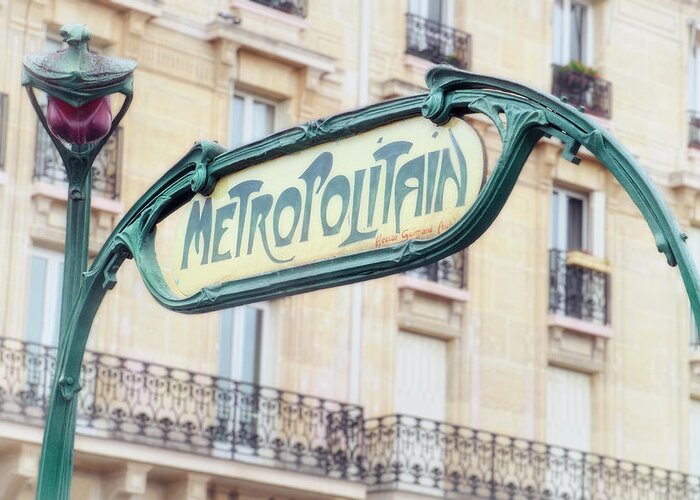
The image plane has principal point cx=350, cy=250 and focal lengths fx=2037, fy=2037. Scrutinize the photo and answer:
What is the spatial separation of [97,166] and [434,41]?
18.4 feet

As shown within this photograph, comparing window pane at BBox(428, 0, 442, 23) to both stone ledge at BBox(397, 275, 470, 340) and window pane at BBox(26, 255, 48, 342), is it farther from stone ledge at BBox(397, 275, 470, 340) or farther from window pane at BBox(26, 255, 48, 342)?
window pane at BBox(26, 255, 48, 342)

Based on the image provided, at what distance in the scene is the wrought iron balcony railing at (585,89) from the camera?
90.4 ft

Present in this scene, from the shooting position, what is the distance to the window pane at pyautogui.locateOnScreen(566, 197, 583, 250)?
27797 mm

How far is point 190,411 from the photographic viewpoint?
2305 cm

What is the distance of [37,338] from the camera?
2216 cm

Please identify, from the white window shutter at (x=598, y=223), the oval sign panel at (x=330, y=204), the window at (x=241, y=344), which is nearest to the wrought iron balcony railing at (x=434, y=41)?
the white window shutter at (x=598, y=223)

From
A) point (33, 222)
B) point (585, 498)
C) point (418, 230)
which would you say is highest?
point (33, 222)

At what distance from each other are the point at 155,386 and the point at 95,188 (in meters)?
2.30

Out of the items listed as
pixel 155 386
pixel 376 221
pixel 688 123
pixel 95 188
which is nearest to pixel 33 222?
pixel 95 188

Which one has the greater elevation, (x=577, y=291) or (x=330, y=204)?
(x=577, y=291)

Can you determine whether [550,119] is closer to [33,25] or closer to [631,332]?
[33,25]

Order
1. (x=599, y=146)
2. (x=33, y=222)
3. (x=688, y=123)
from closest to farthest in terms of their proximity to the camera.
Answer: (x=599, y=146)
(x=33, y=222)
(x=688, y=123)

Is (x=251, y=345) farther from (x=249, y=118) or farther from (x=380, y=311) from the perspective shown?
(x=249, y=118)

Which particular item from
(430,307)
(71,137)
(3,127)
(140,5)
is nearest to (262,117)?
(140,5)
